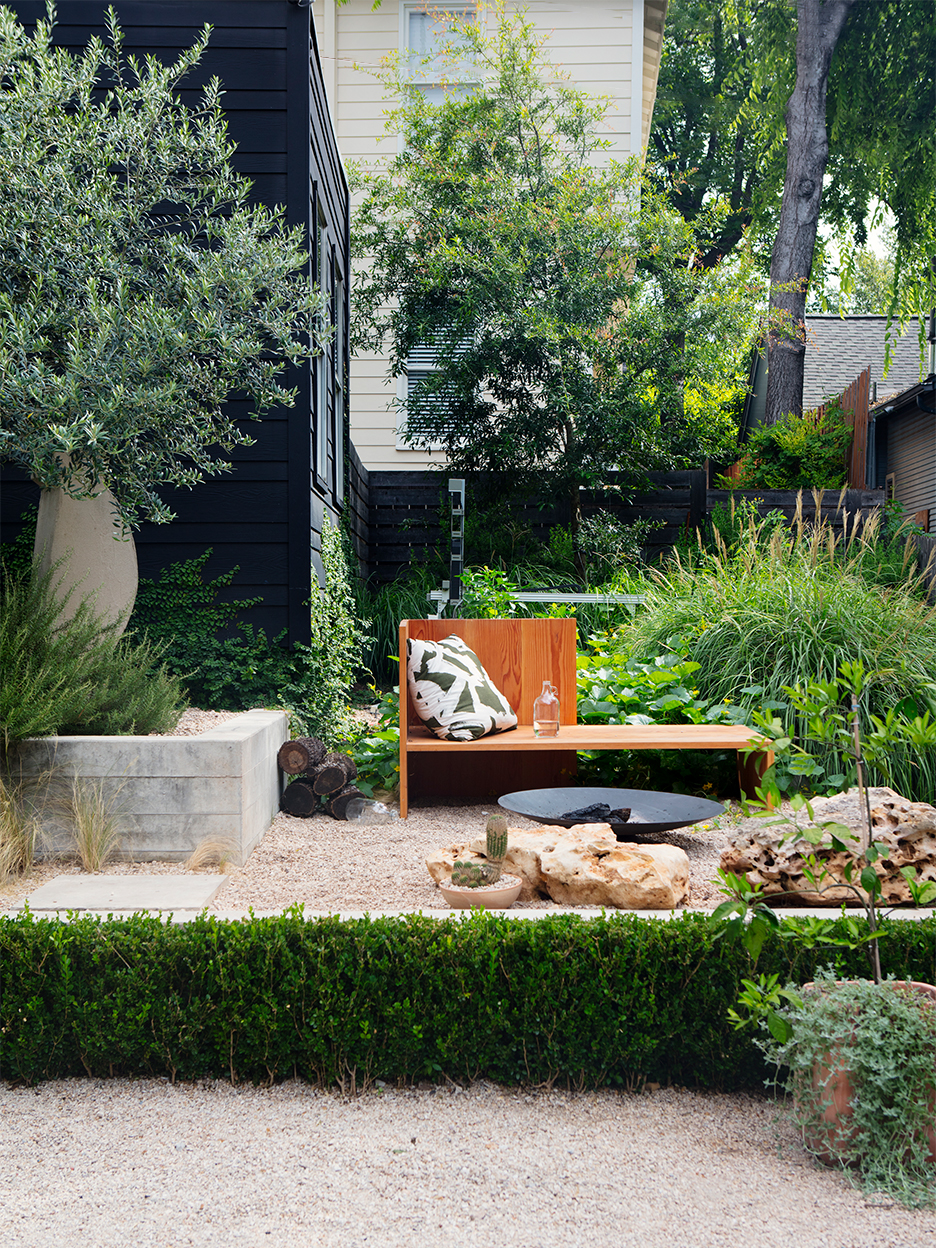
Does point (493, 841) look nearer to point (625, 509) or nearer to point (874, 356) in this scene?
point (625, 509)

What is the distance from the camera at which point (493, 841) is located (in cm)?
275

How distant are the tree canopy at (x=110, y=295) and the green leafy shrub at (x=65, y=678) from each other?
0.52 m

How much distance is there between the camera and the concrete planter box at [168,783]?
3.27 metres

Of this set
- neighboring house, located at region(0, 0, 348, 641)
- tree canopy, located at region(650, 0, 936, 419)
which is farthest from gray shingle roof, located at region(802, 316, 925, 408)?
neighboring house, located at region(0, 0, 348, 641)

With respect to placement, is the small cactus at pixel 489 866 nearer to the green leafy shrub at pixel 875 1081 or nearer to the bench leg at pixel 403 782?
the green leafy shrub at pixel 875 1081

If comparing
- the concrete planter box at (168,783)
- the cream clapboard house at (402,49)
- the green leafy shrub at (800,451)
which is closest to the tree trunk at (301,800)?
the concrete planter box at (168,783)

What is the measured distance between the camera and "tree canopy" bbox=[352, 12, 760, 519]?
7.38 metres

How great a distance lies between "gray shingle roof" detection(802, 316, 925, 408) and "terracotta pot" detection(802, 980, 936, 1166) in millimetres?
14534

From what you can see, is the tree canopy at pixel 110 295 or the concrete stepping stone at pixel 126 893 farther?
the tree canopy at pixel 110 295

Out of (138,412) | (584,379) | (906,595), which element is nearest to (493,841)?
(138,412)

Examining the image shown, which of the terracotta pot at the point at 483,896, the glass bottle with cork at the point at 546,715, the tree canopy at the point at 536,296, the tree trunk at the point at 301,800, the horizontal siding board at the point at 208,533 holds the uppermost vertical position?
the tree canopy at the point at 536,296

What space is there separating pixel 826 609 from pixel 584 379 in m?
3.33

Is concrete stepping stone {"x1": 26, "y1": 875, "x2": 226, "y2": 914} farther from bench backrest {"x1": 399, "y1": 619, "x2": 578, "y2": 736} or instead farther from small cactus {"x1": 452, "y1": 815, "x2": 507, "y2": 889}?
bench backrest {"x1": 399, "y1": 619, "x2": 578, "y2": 736}

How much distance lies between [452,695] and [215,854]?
49.6 inches
